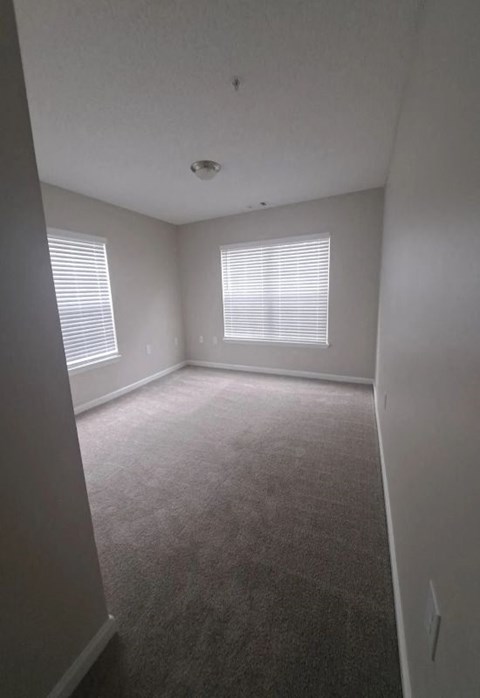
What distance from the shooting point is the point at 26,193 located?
2.67 feet

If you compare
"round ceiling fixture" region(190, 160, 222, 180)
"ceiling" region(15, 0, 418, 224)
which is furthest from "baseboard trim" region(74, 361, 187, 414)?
"round ceiling fixture" region(190, 160, 222, 180)

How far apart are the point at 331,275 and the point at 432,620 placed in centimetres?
360

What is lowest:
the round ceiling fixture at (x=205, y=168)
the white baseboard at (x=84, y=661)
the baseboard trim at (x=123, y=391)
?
the white baseboard at (x=84, y=661)

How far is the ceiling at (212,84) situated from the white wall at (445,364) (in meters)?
0.44

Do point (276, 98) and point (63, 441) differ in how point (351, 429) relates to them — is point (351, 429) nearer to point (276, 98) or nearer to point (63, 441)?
point (63, 441)

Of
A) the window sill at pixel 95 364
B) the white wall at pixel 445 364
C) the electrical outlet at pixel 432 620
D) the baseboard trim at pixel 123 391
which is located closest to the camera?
the white wall at pixel 445 364

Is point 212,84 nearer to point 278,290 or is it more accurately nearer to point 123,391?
point 278,290

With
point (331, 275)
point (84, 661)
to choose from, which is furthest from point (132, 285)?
point (84, 661)

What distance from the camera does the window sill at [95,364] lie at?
3.22 meters

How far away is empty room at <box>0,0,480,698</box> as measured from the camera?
2.49ft

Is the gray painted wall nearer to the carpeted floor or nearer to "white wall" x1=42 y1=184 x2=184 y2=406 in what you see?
the carpeted floor

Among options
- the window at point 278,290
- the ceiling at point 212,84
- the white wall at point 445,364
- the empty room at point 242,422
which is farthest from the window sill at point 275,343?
the white wall at point 445,364

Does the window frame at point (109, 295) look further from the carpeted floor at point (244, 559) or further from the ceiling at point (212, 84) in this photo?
the carpeted floor at point (244, 559)

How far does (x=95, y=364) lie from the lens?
11.4ft
